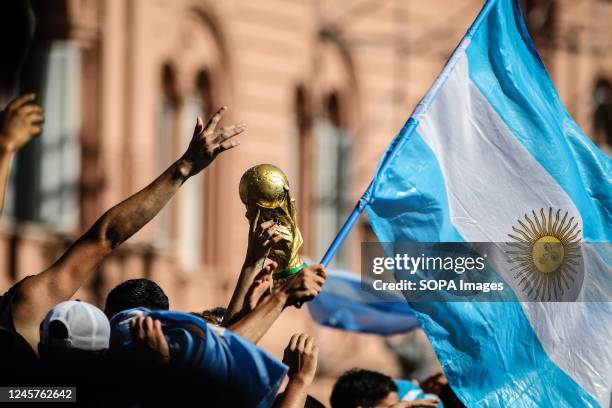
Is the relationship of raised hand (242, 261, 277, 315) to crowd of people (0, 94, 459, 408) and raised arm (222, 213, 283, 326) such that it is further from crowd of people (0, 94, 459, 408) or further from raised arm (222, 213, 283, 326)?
raised arm (222, 213, 283, 326)

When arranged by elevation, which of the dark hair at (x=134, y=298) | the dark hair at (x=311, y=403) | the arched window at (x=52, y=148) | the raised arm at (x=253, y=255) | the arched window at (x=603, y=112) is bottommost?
the dark hair at (x=311, y=403)

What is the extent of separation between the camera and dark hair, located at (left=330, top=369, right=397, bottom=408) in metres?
8.75

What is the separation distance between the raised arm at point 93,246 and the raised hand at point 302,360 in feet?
2.34

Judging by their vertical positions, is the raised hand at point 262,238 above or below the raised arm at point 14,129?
below

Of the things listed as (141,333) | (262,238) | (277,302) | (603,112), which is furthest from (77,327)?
(603,112)

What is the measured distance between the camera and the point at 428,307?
805 centimetres

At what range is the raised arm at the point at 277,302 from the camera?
6.51 metres

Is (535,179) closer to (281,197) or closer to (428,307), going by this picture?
(428,307)

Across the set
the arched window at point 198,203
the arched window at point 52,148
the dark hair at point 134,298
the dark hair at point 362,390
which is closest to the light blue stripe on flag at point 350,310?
the dark hair at point 362,390

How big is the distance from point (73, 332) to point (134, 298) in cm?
63

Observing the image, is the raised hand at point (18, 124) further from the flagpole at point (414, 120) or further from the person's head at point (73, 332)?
the flagpole at point (414, 120)

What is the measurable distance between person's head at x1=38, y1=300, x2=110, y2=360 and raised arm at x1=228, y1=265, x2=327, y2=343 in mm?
553

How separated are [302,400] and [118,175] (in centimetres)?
1497

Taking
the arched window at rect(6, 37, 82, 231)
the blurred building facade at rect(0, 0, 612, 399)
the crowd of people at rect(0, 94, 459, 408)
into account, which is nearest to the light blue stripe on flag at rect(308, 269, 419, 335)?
the crowd of people at rect(0, 94, 459, 408)
